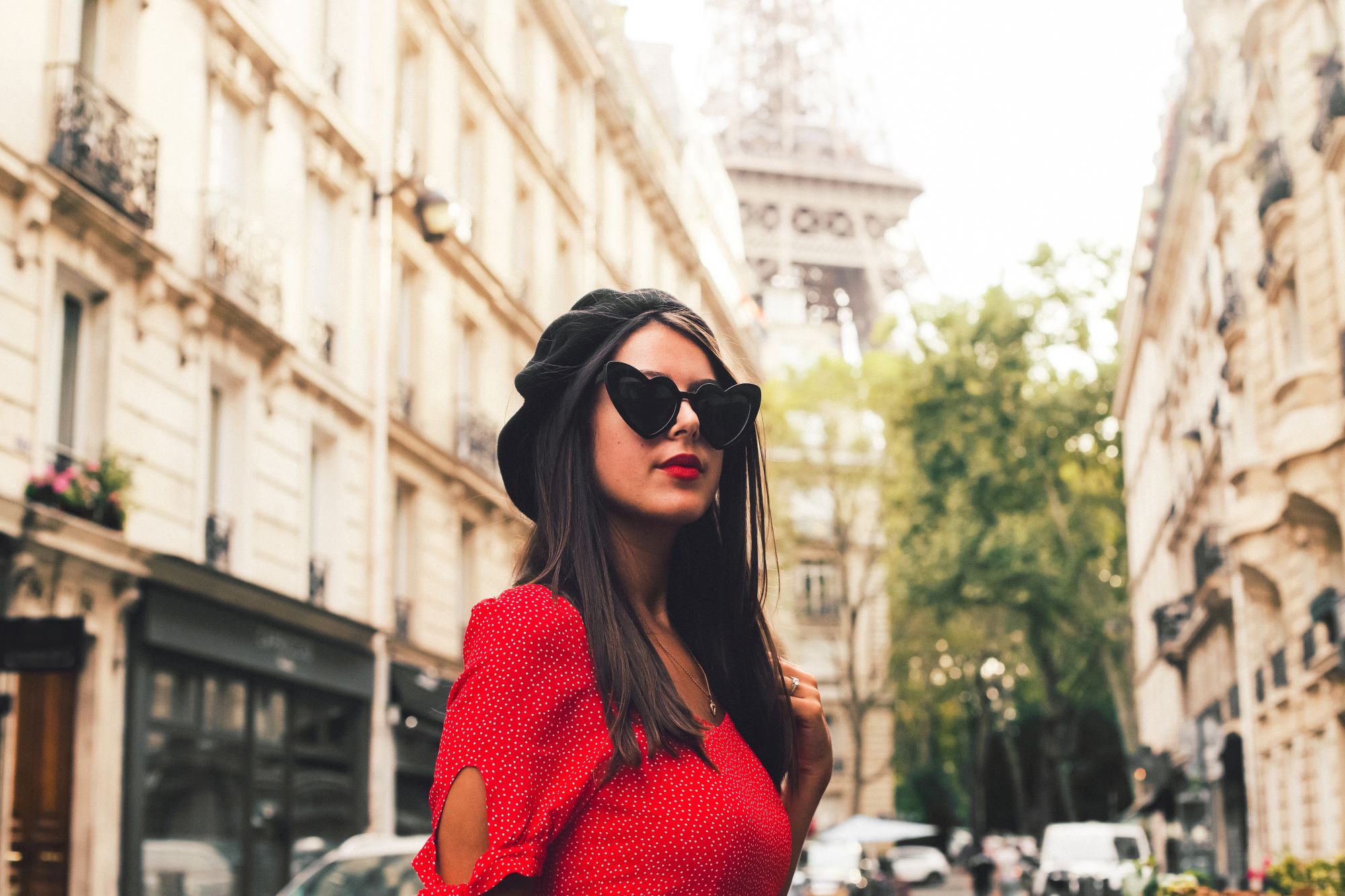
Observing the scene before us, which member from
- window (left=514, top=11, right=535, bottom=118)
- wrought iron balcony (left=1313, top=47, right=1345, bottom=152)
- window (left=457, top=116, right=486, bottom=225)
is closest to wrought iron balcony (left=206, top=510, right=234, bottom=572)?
window (left=457, top=116, right=486, bottom=225)

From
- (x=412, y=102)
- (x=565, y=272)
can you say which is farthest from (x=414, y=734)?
(x=565, y=272)

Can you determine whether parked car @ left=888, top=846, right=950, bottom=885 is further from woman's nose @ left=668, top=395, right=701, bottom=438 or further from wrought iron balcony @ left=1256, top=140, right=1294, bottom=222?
woman's nose @ left=668, top=395, right=701, bottom=438

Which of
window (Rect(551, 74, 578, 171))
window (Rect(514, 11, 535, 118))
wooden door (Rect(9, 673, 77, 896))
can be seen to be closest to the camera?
wooden door (Rect(9, 673, 77, 896))

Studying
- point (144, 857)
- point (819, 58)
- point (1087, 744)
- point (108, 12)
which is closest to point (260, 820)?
point (144, 857)

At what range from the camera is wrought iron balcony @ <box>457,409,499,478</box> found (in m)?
23.9

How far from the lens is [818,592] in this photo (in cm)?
5853

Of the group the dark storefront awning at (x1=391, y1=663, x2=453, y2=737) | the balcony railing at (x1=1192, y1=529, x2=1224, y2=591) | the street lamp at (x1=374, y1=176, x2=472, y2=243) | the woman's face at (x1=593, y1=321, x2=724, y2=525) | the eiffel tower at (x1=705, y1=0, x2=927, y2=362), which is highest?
the eiffel tower at (x1=705, y1=0, x2=927, y2=362)

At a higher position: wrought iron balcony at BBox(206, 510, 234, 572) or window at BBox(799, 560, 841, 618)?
window at BBox(799, 560, 841, 618)

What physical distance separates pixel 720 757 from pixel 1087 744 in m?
66.1

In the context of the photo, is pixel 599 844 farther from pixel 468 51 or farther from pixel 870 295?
pixel 870 295

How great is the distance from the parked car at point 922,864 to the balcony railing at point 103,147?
47917 mm

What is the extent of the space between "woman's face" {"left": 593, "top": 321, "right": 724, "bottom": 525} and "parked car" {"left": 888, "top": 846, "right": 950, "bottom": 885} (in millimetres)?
57983

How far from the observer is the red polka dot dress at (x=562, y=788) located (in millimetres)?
1694

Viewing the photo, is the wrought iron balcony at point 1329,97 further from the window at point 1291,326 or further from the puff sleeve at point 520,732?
the puff sleeve at point 520,732
